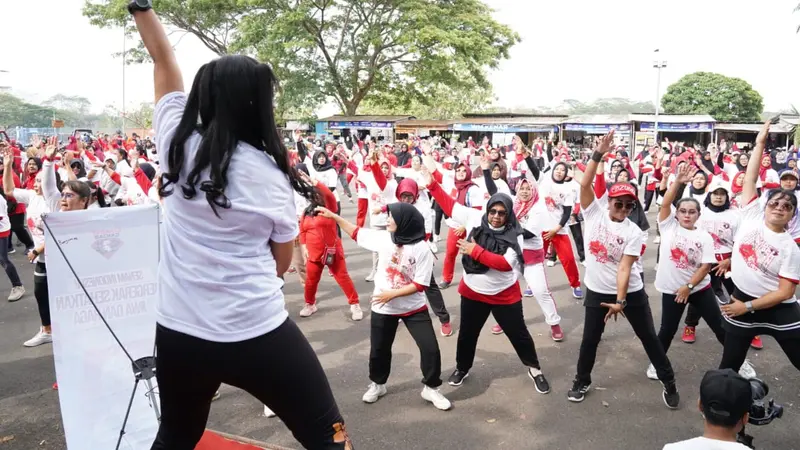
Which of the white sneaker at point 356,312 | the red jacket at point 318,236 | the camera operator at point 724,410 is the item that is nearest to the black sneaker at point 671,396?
the camera operator at point 724,410

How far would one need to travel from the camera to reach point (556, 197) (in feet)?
24.6

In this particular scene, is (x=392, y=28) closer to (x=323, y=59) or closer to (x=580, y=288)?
(x=323, y=59)

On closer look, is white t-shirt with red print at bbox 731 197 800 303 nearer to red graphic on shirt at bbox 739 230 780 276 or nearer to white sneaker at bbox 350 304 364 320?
red graphic on shirt at bbox 739 230 780 276

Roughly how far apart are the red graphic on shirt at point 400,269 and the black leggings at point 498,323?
1.92ft

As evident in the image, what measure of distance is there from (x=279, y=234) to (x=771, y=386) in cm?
457

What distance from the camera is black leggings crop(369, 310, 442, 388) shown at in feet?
13.5

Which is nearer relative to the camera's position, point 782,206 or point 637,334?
point 782,206

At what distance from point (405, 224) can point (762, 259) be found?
2.39 m

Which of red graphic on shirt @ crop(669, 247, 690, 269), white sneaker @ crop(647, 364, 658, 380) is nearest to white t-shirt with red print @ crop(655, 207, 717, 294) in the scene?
red graphic on shirt @ crop(669, 247, 690, 269)

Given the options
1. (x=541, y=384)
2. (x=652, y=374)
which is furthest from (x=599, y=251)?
(x=652, y=374)

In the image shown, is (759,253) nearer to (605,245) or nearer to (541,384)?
(605,245)

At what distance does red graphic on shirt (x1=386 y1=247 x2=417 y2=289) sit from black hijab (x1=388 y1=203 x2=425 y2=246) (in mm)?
78

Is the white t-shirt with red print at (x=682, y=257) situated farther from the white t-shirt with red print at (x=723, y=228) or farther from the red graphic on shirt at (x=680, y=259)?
the white t-shirt with red print at (x=723, y=228)

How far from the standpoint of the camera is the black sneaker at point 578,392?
14.1 feet
